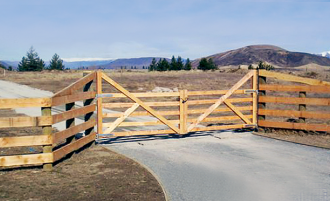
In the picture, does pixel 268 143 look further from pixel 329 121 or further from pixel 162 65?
pixel 162 65

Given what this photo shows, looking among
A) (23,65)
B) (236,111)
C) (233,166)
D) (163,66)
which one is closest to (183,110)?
(236,111)

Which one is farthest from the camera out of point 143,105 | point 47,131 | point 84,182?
point 143,105

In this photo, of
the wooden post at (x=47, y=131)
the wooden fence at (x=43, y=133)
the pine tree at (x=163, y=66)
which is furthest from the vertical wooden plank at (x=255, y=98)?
the pine tree at (x=163, y=66)

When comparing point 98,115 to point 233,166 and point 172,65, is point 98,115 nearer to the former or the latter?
point 233,166

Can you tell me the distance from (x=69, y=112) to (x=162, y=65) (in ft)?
349

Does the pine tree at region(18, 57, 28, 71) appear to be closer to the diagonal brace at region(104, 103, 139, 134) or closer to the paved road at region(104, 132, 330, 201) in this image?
the paved road at region(104, 132, 330, 201)

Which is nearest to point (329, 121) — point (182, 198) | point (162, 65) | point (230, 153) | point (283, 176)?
point (230, 153)

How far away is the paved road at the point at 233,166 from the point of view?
6395mm

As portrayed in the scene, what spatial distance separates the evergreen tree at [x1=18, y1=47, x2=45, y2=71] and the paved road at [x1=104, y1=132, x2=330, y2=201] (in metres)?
104

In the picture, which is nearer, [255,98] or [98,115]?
[98,115]

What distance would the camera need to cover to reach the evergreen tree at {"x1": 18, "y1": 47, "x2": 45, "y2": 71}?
354 ft

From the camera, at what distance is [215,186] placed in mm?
6746

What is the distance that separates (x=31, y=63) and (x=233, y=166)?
109389 millimetres

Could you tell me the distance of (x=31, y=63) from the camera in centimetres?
10869
